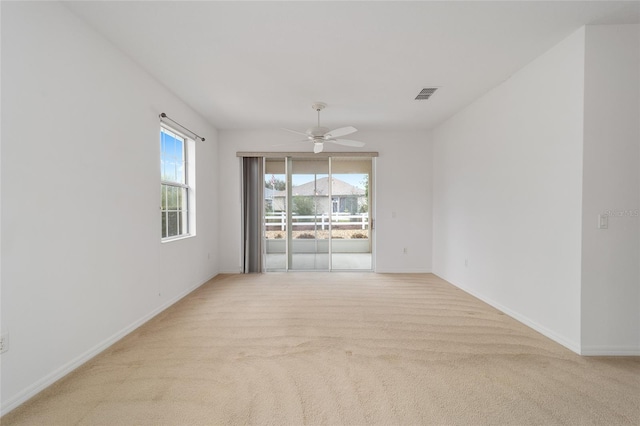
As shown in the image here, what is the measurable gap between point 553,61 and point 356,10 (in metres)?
1.89

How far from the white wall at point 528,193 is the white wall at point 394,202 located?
3.08 feet

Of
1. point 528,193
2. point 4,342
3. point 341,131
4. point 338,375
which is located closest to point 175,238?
point 4,342

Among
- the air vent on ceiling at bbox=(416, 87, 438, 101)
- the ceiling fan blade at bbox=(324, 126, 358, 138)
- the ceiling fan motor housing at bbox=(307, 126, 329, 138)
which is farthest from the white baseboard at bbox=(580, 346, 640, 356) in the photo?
the ceiling fan motor housing at bbox=(307, 126, 329, 138)

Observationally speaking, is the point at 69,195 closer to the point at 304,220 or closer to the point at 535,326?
the point at 304,220

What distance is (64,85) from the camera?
195 centimetres

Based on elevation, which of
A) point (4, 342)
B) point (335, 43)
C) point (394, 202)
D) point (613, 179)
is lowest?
point (4, 342)

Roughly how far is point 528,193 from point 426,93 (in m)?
1.64

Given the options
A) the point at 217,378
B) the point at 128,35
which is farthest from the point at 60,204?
the point at 217,378

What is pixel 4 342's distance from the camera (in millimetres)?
1564

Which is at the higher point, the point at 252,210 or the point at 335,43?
the point at 335,43

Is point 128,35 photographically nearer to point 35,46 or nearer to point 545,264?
point 35,46

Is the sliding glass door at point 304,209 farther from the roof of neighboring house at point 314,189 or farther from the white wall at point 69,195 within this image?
the white wall at point 69,195

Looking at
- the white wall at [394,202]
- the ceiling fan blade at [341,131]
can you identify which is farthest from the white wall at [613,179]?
the white wall at [394,202]

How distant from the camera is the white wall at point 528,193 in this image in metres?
2.30
